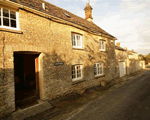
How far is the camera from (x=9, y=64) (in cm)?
495

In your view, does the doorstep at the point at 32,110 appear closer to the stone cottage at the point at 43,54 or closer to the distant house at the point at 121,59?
the stone cottage at the point at 43,54

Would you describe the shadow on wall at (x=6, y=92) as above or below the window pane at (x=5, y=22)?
below

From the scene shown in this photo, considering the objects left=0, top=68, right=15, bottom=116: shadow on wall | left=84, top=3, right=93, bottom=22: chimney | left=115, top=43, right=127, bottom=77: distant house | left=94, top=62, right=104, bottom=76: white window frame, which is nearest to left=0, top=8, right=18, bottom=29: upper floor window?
left=0, top=68, right=15, bottom=116: shadow on wall

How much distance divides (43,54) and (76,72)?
3483 millimetres

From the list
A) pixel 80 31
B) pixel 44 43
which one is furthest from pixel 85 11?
pixel 44 43

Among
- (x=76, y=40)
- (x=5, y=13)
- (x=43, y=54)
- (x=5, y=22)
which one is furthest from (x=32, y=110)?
(x=76, y=40)

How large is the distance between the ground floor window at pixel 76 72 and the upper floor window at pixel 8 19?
5.23 metres

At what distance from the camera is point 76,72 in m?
8.49

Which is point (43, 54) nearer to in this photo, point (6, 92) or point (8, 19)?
point (8, 19)

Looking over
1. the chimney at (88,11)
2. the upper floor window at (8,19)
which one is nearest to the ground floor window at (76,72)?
the upper floor window at (8,19)

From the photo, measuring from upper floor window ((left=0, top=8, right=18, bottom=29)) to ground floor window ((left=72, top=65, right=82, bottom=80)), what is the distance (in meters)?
5.23

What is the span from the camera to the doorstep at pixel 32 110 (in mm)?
4623

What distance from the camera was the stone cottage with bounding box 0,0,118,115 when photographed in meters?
4.93

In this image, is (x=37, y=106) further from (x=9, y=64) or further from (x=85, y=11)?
(x=85, y=11)
